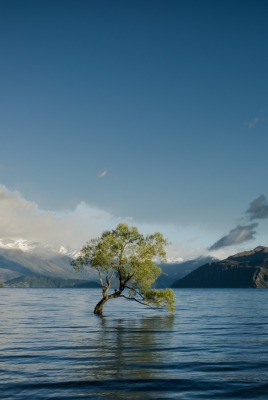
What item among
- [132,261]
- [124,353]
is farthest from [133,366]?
[132,261]

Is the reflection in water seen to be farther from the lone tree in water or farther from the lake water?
the lone tree in water

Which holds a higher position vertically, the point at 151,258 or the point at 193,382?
the point at 151,258

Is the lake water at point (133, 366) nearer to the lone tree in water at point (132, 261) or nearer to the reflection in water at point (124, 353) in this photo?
the reflection in water at point (124, 353)

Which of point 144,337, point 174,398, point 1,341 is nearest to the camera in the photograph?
point 174,398

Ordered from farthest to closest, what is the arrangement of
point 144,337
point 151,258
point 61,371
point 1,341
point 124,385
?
point 151,258 < point 144,337 < point 1,341 < point 61,371 < point 124,385

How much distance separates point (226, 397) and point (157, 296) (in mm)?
56324

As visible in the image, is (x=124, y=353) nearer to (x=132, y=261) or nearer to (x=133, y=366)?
(x=133, y=366)

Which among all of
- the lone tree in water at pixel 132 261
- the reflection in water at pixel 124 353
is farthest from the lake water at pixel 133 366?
the lone tree in water at pixel 132 261

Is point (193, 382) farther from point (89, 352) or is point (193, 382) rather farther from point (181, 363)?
point (89, 352)

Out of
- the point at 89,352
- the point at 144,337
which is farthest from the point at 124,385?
the point at 144,337

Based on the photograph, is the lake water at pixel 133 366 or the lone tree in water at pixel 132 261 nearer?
the lake water at pixel 133 366

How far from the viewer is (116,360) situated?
34.3 m

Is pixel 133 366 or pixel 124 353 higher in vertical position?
pixel 124 353

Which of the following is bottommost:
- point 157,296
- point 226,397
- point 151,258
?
point 226,397
